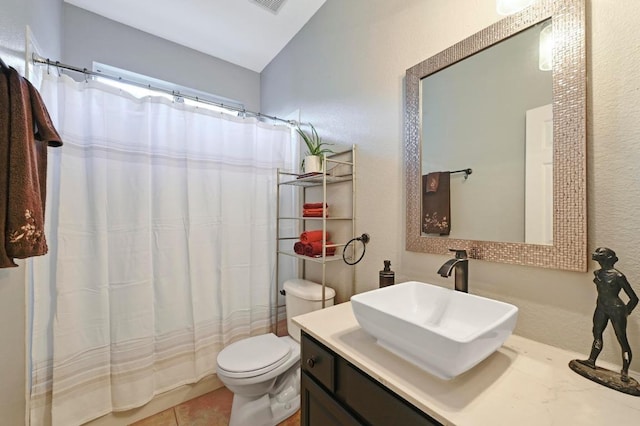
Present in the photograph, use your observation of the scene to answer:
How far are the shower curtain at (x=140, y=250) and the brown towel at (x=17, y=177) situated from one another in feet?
1.70

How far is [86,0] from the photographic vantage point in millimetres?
1694

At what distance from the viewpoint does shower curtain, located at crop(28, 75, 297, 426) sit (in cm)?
127

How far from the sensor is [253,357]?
4.46 feet

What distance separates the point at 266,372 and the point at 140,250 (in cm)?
100

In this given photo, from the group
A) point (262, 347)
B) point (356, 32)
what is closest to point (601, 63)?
point (356, 32)

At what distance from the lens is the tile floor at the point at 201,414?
146cm

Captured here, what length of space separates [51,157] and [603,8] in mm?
2279

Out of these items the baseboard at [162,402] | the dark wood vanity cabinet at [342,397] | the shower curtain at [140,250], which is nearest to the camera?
the dark wood vanity cabinet at [342,397]

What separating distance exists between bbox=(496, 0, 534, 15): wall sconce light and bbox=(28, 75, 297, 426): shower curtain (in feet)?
4.86

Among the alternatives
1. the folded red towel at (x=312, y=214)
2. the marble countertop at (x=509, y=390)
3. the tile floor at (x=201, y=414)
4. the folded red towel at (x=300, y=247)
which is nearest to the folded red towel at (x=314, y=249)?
the folded red towel at (x=300, y=247)

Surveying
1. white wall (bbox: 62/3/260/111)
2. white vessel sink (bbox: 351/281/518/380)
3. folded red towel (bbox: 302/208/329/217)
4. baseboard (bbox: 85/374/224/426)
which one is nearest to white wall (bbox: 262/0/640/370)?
white vessel sink (bbox: 351/281/518/380)

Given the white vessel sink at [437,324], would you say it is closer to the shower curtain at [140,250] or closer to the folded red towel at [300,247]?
the folded red towel at [300,247]

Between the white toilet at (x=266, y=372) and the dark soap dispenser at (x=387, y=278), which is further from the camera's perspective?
the white toilet at (x=266, y=372)

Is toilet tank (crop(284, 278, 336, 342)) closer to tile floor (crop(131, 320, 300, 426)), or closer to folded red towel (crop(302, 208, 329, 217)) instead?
folded red towel (crop(302, 208, 329, 217))
